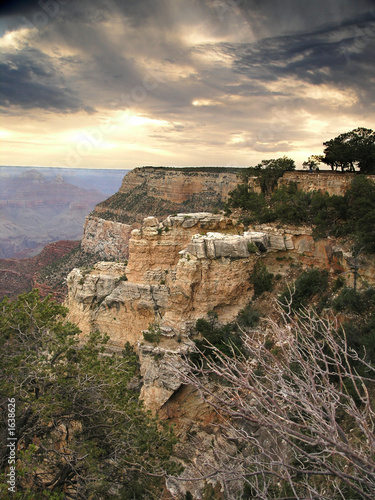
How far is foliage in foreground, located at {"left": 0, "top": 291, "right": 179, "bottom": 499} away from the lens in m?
8.38

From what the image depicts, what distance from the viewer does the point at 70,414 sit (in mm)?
9414

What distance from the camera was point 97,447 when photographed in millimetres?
9094

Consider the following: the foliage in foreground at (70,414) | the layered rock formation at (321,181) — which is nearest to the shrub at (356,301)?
the foliage in foreground at (70,414)

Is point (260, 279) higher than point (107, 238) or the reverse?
higher

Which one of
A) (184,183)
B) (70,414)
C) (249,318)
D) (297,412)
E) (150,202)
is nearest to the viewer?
(297,412)

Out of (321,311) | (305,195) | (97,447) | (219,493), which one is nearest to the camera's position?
(97,447)

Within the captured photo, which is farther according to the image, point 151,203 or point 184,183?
point 151,203

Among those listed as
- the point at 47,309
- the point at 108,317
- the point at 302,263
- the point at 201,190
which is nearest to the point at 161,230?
the point at 108,317

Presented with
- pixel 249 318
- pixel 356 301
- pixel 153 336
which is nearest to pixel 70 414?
pixel 153 336

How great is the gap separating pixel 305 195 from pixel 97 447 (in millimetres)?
17286

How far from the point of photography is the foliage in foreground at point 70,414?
8383 millimetres

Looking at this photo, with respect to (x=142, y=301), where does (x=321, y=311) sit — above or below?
above

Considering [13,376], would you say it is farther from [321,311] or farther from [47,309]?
[321,311]

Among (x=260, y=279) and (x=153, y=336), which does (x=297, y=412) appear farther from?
(x=260, y=279)
